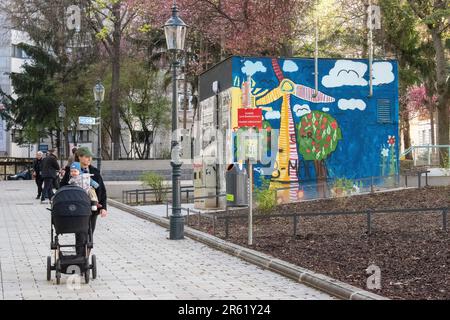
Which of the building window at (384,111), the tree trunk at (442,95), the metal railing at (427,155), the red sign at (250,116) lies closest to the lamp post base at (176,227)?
the red sign at (250,116)

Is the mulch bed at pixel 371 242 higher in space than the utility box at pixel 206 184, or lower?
lower

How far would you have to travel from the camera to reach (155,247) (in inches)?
519

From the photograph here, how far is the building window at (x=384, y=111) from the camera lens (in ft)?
70.6

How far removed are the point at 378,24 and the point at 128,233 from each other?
62.8 feet

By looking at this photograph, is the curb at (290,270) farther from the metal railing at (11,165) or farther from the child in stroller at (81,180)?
the metal railing at (11,165)

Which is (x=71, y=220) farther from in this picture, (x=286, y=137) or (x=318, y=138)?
(x=318, y=138)

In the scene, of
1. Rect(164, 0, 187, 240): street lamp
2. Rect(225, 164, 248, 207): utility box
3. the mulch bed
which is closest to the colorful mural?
the mulch bed

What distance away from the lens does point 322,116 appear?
21.0 m

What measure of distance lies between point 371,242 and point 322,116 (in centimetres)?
946

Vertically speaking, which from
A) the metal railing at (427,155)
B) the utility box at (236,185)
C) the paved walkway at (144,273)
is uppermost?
the metal railing at (427,155)

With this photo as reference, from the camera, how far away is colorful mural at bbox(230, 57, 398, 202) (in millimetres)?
20344

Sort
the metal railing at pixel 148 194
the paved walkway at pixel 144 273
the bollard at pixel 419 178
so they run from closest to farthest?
the paved walkway at pixel 144 273 → the bollard at pixel 419 178 → the metal railing at pixel 148 194

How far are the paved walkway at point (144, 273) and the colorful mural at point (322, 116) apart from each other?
19.0 ft
